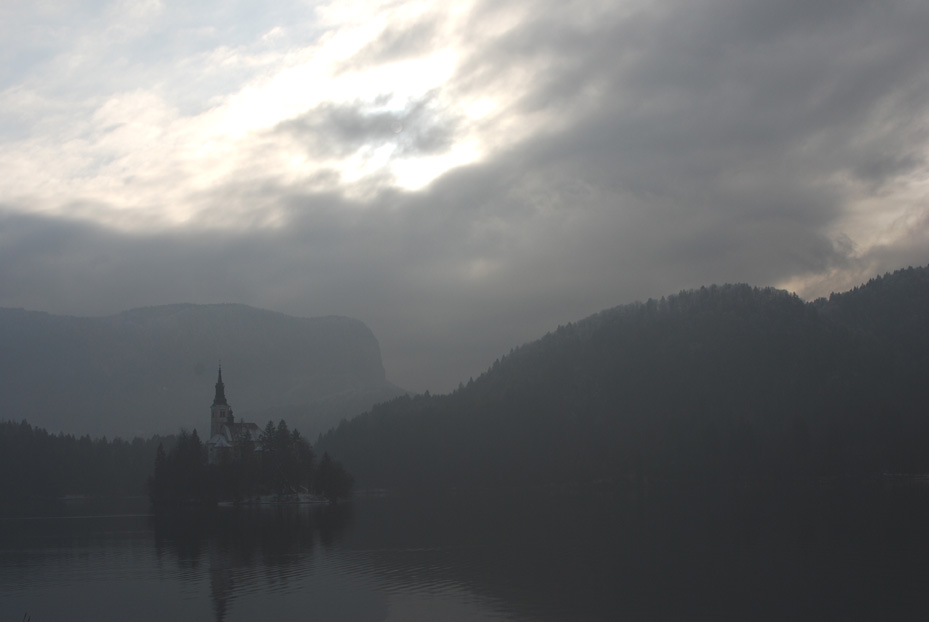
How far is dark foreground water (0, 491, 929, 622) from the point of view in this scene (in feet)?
166

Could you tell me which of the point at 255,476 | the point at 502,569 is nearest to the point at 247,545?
the point at 502,569

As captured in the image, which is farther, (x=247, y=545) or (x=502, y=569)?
(x=247, y=545)

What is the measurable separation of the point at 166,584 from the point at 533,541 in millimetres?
38846

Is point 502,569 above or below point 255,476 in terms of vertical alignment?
below

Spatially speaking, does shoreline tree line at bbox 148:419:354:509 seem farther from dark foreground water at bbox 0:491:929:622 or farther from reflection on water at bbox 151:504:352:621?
dark foreground water at bbox 0:491:929:622

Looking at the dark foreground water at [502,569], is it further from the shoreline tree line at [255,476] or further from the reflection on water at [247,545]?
the shoreline tree line at [255,476]

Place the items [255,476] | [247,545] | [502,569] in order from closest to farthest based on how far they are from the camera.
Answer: [502,569], [247,545], [255,476]

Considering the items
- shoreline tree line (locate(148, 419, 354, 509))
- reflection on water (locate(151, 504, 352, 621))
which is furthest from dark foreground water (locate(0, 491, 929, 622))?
shoreline tree line (locate(148, 419, 354, 509))

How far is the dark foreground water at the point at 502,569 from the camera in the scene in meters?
50.6

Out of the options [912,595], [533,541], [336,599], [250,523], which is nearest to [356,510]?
[250,523]

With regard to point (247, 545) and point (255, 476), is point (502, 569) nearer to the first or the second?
point (247, 545)

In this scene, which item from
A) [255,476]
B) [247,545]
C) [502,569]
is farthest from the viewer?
[255,476]

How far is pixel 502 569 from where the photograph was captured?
67.2 metres

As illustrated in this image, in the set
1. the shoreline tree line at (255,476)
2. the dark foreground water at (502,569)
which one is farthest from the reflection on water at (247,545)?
the shoreline tree line at (255,476)
